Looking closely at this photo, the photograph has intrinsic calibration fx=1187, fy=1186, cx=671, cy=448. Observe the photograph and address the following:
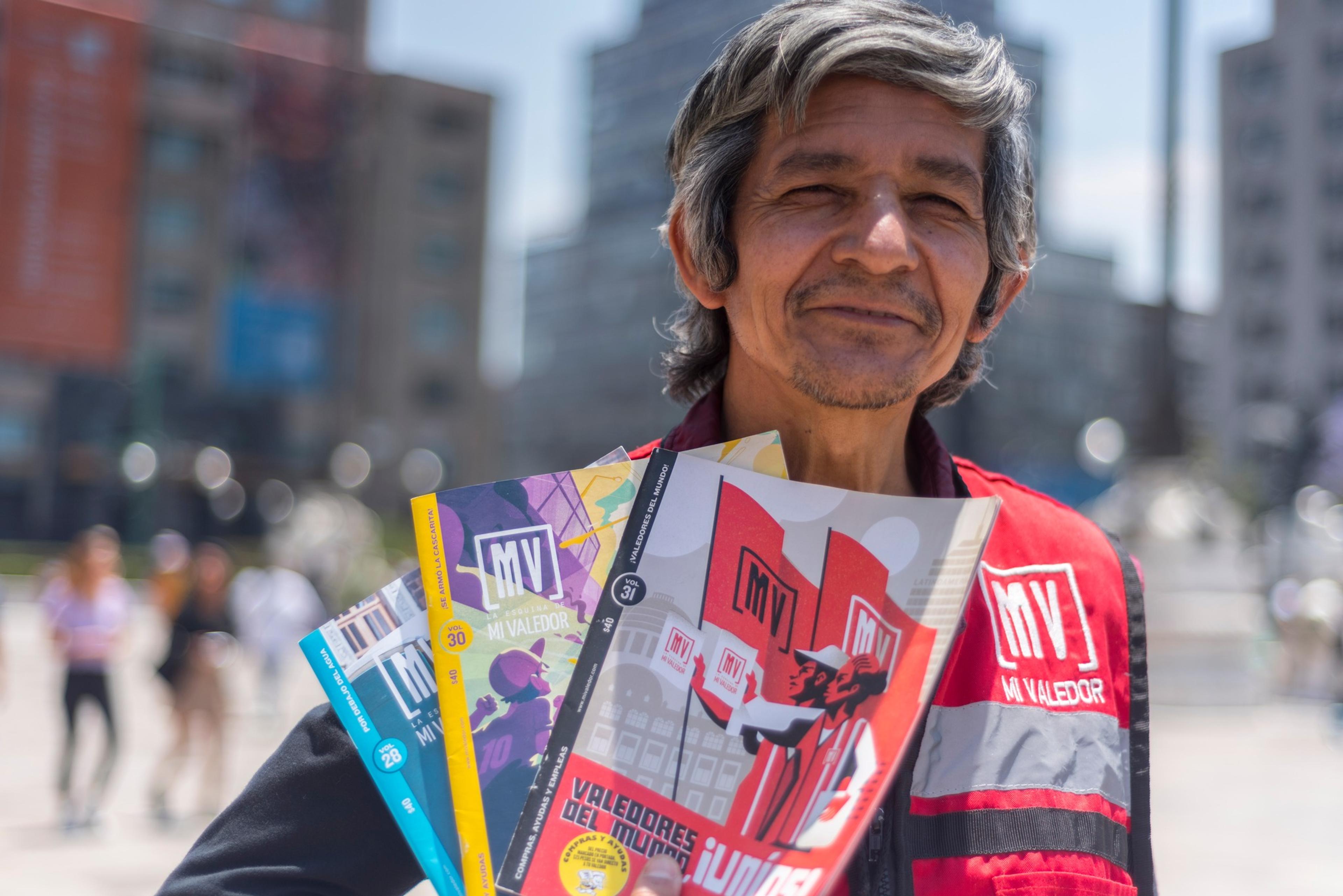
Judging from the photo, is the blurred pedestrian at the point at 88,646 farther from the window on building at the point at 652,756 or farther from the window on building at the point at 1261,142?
the window on building at the point at 1261,142

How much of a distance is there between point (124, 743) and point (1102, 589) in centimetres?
1101

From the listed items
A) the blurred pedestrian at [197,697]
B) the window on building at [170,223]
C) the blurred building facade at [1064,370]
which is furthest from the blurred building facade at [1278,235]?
the blurred pedestrian at [197,697]

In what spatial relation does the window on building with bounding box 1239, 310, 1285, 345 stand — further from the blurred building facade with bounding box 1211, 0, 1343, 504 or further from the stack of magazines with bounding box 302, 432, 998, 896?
the stack of magazines with bounding box 302, 432, 998, 896

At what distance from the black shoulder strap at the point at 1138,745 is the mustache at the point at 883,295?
0.50 m

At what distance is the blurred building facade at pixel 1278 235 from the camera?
5559 cm

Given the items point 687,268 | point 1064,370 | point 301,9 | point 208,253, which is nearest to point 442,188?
point 301,9

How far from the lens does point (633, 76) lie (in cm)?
1007

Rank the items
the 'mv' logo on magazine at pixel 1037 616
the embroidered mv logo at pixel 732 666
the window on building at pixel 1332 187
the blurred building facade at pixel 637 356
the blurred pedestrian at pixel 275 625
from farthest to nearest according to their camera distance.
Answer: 1. the window on building at pixel 1332 187
2. the blurred building facade at pixel 637 356
3. the blurred pedestrian at pixel 275 625
4. the 'mv' logo on magazine at pixel 1037 616
5. the embroidered mv logo at pixel 732 666

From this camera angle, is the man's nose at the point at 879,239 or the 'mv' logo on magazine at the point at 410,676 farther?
the man's nose at the point at 879,239

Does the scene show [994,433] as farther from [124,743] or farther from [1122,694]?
[1122,694]

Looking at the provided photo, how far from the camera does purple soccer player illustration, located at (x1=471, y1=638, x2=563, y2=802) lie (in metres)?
1.15

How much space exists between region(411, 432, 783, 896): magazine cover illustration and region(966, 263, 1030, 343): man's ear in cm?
48

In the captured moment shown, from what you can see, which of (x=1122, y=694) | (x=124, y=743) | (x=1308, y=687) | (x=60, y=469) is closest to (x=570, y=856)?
(x=1122, y=694)

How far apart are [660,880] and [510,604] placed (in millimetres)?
308
